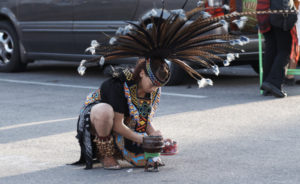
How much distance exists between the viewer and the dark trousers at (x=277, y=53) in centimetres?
777

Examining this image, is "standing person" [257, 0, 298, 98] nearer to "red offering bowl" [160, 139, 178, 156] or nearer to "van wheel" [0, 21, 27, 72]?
"red offering bowl" [160, 139, 178, 156]

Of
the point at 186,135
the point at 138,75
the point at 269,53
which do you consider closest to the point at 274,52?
the point at 269,53

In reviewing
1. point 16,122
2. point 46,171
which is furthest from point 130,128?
point 16,122

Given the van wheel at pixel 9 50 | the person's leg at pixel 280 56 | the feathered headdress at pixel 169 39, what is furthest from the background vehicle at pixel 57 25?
the feathered headdress at pixel 169 39

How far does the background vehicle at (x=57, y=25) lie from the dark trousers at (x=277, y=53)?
2.73ft

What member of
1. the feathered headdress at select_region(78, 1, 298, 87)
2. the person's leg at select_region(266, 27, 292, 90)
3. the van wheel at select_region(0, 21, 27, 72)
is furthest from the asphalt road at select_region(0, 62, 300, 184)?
the van wheel at select_region(0, 21, 27, 72)

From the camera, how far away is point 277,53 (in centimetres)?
790

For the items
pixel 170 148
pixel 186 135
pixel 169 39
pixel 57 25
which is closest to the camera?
pixel 169 39

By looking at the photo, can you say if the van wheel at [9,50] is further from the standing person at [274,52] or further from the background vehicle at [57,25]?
the standing person at [274,52]

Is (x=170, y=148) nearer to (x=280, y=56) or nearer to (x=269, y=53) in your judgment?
(x=280, y=56)

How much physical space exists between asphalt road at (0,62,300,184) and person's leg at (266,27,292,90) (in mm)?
241

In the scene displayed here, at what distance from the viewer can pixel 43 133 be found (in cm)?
596

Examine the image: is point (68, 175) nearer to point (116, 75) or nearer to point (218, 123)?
point (116, 75)

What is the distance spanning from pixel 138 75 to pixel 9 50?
6950 millimetres
